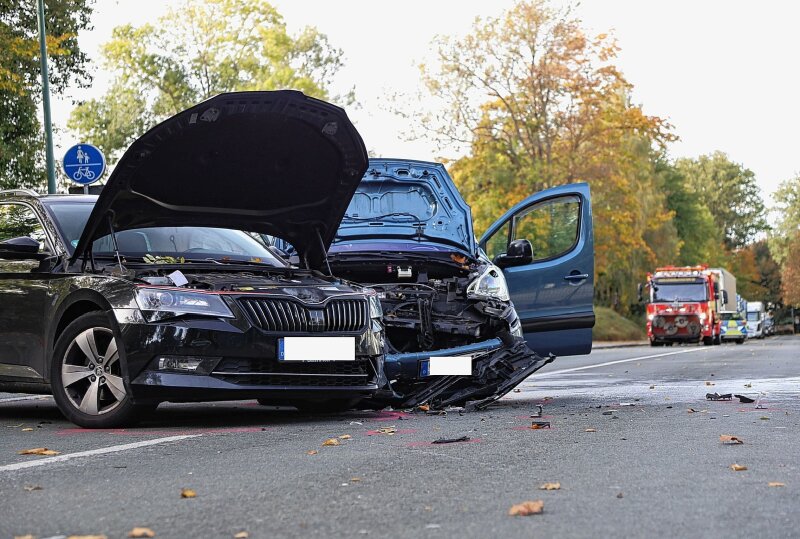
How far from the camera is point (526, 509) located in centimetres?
466

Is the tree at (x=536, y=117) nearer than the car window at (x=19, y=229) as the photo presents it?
No

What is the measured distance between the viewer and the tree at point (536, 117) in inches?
1681

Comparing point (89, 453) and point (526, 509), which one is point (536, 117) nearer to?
point (89, 453)

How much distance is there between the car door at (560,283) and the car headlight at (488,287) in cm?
102

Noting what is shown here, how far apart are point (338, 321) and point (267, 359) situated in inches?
24.7

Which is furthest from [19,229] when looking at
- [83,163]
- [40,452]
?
[83,163]

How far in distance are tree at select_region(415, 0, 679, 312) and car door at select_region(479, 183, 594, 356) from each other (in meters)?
31.1

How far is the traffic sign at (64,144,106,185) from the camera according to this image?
19.1 m

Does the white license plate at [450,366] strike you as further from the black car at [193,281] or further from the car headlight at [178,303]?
the car headlight at [178,303]

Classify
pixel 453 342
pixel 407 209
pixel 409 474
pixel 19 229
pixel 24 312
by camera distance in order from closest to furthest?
pixel 409 474, pixel 24 312, pixel 19 229, pixel 453 342, pixel 407 209

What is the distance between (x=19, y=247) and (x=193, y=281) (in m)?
1.23

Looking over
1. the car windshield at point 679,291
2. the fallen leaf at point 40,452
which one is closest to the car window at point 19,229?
the fallen leaf at point 40,452

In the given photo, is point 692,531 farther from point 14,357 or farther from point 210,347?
point 14,357

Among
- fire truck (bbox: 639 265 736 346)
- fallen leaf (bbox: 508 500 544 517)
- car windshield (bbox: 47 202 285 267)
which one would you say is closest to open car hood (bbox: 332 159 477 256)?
car windshield (bbox: 47 202 285 267)
